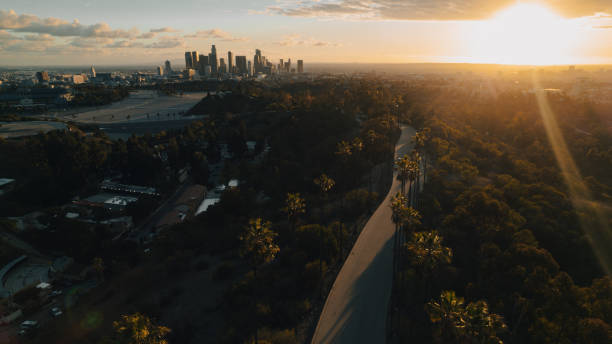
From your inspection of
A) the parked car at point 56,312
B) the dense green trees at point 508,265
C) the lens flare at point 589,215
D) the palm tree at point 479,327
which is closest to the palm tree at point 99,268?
the parked car at point 56,312

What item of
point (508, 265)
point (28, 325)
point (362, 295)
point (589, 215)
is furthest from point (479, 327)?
point (28, 325)

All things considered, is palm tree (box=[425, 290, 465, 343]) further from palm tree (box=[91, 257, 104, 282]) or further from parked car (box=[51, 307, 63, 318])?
parked car (box=[51, 307, 63, 318])

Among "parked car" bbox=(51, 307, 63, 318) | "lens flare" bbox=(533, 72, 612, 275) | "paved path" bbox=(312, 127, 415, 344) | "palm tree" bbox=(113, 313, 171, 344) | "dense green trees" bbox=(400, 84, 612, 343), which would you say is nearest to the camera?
"palm tree" bbox=(113, 313, 171, 344)

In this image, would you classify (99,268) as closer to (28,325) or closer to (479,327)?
(28,325)

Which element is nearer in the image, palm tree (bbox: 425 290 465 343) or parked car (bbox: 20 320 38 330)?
palm tree (bbox: 425 290 465 343)

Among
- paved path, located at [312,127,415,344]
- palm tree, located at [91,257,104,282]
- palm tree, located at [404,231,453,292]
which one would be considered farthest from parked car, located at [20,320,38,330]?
palm tree, located at [404,231,453,292]

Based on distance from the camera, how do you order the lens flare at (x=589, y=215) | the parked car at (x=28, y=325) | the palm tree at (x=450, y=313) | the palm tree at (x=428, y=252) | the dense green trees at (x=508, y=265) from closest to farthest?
the palm tree at (x=450, y=313) → the dense green trees at (x=508, y=265) → the palm tree at (x=428, y=252) → the lens flare at (x=589, y=215) → the parked car at (x=28, y=325)

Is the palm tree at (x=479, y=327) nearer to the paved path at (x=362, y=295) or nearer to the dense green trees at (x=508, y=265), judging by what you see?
the dense green trees at (x=508, y=265)

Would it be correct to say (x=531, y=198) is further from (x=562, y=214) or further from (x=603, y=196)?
(x=603, y=196)

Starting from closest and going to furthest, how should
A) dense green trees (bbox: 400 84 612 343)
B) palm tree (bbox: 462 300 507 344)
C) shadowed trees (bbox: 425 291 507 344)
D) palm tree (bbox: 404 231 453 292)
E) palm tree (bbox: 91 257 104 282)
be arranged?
palm tree (bbox: 462 300 507 344), shadowed trees (bbox: 425 291 507 344), dense green trees (bbox: 400 84 612 343), palm tree (bbox: 404 231 453 292), palm tree (bbox: 91 257 104 282)
